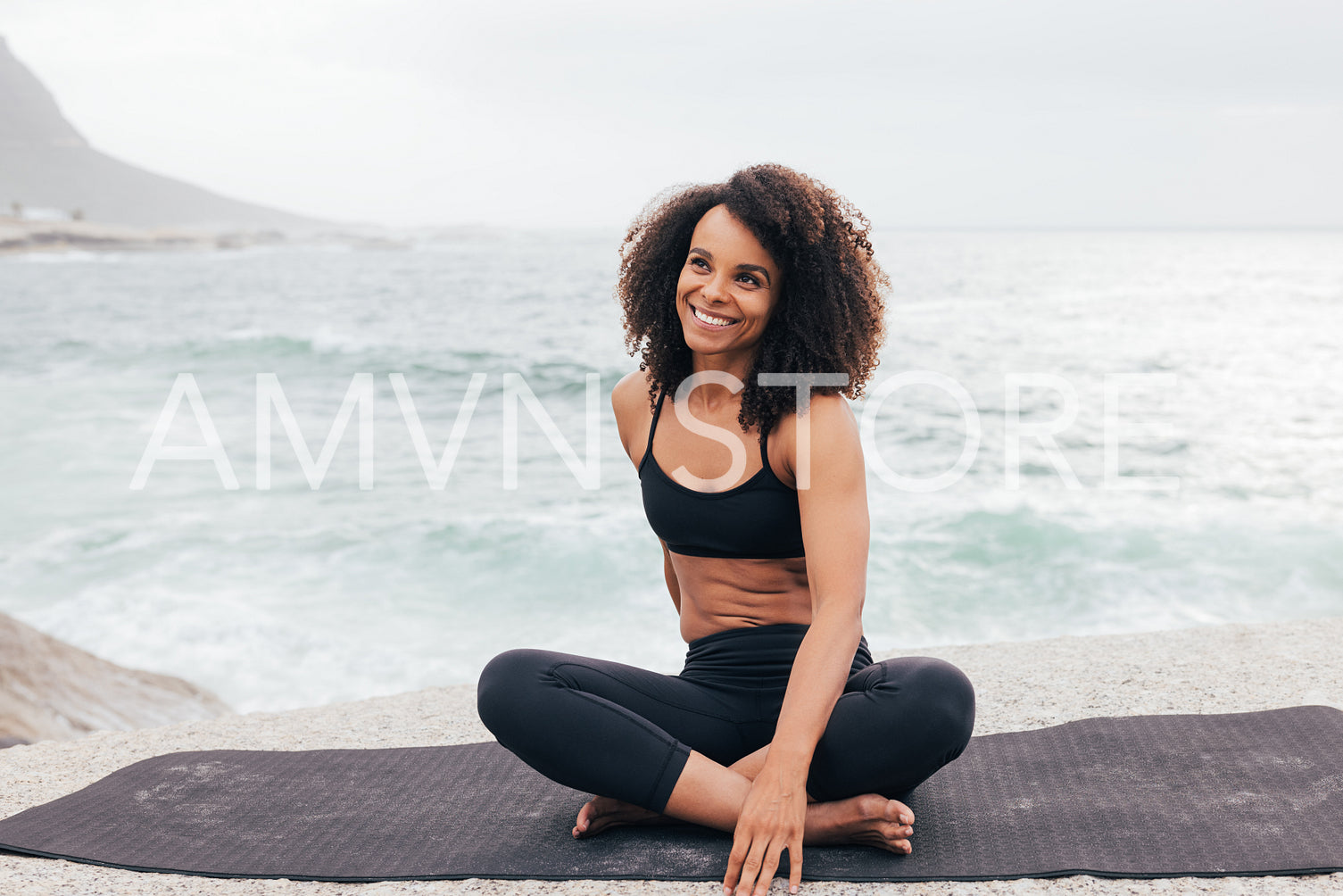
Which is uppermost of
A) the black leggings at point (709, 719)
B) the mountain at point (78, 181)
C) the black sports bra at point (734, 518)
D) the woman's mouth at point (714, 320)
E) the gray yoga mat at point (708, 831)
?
the mountain at point (78, 181)

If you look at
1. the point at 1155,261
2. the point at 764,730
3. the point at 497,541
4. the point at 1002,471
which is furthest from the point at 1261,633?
the point at 1155,261

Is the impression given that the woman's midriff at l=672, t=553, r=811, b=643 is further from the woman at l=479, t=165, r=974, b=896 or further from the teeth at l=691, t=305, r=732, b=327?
A: the teeth at l=691, t=305, r=732, b=327

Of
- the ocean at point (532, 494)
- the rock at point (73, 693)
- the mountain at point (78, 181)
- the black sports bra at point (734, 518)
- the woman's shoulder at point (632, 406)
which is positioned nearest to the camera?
the black sports bra at point (734, 518)

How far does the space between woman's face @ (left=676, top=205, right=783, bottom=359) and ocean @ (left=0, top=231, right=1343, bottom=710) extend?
4079mm

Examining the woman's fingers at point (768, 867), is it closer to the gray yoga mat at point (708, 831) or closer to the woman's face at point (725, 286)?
the gray yoga mat at point (708, 831)

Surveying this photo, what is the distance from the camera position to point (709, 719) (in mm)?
2199

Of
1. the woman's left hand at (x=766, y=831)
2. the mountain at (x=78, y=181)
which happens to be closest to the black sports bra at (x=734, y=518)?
the woman's left hand at (x=766, y=831)

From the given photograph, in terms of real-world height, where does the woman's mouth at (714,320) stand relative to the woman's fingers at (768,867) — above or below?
above

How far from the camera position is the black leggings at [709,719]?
202 centimetres

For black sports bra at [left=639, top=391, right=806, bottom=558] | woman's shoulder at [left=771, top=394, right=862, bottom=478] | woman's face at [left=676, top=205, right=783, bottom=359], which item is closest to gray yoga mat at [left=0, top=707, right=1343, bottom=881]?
black sports bra at [left=639, top=391, right=806, bottom=558]

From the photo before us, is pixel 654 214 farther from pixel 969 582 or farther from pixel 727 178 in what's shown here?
pixel 969 582

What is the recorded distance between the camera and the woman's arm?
6.20ft

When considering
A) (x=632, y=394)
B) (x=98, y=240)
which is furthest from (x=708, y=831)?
(x=98, y=240)

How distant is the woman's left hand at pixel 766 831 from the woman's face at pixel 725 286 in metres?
0.92
